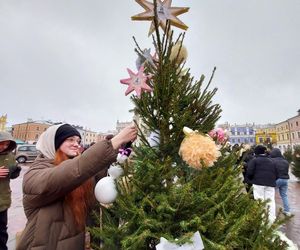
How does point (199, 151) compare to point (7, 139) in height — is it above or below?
below

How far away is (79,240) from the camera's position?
148cm

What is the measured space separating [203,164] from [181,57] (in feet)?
3.06

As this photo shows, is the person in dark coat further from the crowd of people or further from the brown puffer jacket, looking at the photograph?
the brown puffer jacket

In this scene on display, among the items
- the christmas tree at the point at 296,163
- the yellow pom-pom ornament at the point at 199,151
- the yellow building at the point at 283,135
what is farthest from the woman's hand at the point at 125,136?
the yellow building at the point at 283,135

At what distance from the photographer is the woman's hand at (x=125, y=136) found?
1382 millimetres

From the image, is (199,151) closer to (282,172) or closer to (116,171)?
(116,171)

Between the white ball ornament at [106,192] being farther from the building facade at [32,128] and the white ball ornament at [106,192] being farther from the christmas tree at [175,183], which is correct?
the building facade at [32,128]

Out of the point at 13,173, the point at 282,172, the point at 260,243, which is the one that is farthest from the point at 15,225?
the point at 282,172

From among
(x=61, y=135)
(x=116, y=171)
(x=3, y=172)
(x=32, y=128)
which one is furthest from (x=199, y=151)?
(x=32, y=128)

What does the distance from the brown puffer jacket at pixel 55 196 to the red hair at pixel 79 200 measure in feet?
0.11

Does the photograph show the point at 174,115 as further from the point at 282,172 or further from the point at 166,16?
the point at 282,172

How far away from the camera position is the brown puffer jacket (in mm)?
1287

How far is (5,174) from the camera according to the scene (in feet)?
11.0

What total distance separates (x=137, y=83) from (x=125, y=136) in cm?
41
